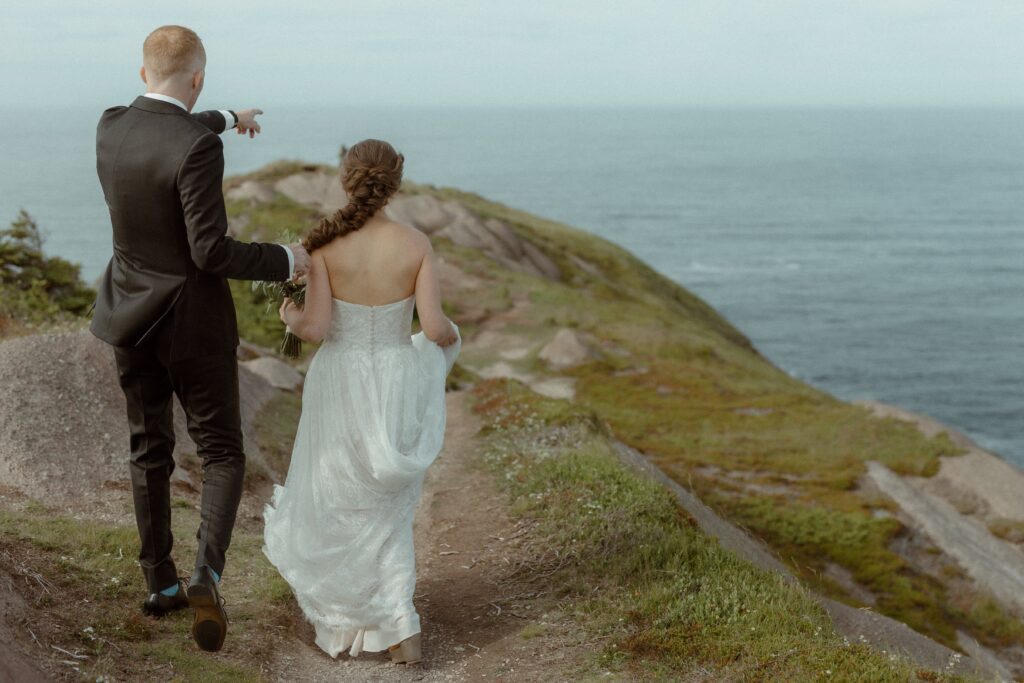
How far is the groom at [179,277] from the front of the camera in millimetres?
7090

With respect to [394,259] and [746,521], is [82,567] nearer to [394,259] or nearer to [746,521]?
[394,259]

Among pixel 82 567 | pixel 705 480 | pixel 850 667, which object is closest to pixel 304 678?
pixel 82 567

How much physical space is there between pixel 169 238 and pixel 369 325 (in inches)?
68.1

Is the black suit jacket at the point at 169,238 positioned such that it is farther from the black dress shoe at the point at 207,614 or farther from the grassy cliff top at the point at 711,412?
the grassy cliff top at the point at 711,412

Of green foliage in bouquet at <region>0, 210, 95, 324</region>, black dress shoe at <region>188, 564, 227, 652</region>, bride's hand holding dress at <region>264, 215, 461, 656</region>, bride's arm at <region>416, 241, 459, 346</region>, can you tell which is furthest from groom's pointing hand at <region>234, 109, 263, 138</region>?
green foliage in bouquet at <region>0, 210, 95, 324</region>

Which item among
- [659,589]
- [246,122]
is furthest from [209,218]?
[659,589]

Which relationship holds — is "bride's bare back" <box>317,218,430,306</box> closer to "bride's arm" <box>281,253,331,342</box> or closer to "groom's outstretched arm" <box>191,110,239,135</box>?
Result: "bride's arm" <box>281,253,331,342</box>

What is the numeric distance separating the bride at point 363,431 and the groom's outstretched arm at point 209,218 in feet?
3.01

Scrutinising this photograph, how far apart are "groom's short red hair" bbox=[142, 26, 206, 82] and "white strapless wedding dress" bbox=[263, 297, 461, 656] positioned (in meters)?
2.14

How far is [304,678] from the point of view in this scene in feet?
26.2

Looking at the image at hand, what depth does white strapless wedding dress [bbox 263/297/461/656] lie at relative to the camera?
8242 mm

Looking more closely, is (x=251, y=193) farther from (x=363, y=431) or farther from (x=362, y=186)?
(x=362, y=186)

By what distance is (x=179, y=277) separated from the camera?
729 centimetres

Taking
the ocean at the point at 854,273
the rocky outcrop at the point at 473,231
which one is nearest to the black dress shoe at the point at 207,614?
the rocky outcrop at the point at 473,231
